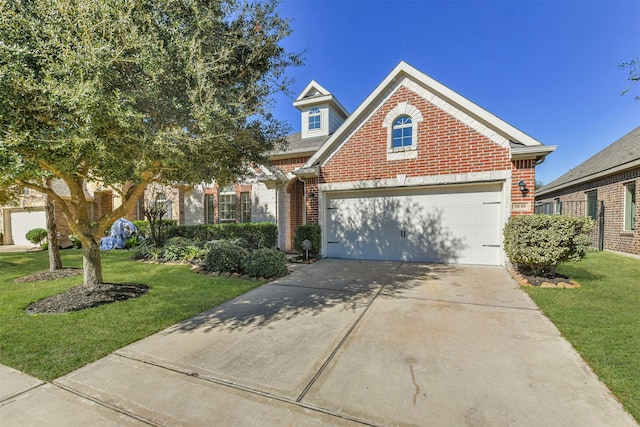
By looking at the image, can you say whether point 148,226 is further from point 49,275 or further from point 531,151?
point 531,151

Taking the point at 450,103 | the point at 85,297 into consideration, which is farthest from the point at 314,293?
the point at 450,103

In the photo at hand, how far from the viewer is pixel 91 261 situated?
5.74 metres

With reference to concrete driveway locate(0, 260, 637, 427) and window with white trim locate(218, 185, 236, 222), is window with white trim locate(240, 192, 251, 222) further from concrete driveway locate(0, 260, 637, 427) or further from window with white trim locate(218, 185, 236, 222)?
concrete driveway locate(0, 260, 637, 427)

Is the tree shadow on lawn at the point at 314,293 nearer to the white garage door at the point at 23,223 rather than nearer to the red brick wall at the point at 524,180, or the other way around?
the red brick wall at the point at 524,180

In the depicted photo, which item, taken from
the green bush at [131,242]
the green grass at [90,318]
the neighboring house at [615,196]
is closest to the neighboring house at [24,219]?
the green bush at [131,242]

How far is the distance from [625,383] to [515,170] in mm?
6530

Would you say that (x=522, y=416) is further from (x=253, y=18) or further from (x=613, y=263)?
(x=613, y=263)

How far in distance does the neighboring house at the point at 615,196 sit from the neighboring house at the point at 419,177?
6418 millimetres

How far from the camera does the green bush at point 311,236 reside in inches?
388

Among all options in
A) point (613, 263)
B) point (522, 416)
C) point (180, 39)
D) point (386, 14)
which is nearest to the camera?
point (522, 416)

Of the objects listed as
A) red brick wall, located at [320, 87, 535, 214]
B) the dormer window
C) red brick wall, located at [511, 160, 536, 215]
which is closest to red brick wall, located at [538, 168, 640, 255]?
red brick wall, located at [511, 160, 536, 215]

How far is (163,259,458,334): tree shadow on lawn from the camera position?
14.7ft

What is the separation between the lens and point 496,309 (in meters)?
4.74

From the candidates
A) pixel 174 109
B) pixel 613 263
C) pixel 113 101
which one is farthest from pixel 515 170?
pixel 113 101
